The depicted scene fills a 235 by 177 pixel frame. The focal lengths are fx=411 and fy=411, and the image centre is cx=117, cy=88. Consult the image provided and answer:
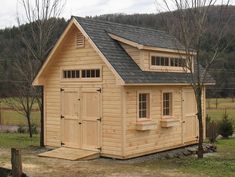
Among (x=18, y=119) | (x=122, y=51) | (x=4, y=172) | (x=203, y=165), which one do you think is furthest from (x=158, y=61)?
(x=18, y=119)

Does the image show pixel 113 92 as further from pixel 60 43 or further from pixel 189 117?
pixel 189 117

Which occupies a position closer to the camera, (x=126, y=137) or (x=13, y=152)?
(x=13, y=152)

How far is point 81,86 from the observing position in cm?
1609

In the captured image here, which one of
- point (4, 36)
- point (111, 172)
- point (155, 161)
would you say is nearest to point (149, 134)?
point (155, 161)

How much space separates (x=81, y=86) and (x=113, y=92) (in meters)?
1.70

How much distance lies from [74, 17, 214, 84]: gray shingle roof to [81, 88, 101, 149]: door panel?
1.46 meters

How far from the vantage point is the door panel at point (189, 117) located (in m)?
18.1

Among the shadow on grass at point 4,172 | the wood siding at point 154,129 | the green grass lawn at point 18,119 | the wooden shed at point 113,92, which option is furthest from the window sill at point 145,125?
the green grass lawn at point 18,119

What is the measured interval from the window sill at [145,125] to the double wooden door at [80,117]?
1.53 meters

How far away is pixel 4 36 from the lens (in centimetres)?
5125

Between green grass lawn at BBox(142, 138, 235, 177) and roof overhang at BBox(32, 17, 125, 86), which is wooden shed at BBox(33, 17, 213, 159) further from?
green grass lawn at BBox(142, 138, 235, 177)

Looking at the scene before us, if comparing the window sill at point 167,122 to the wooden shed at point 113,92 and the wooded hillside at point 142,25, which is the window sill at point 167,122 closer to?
the wooden shed at point 113,92

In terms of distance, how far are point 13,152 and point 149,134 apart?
21.8 feet

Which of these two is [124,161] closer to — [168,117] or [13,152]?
[168,117]
